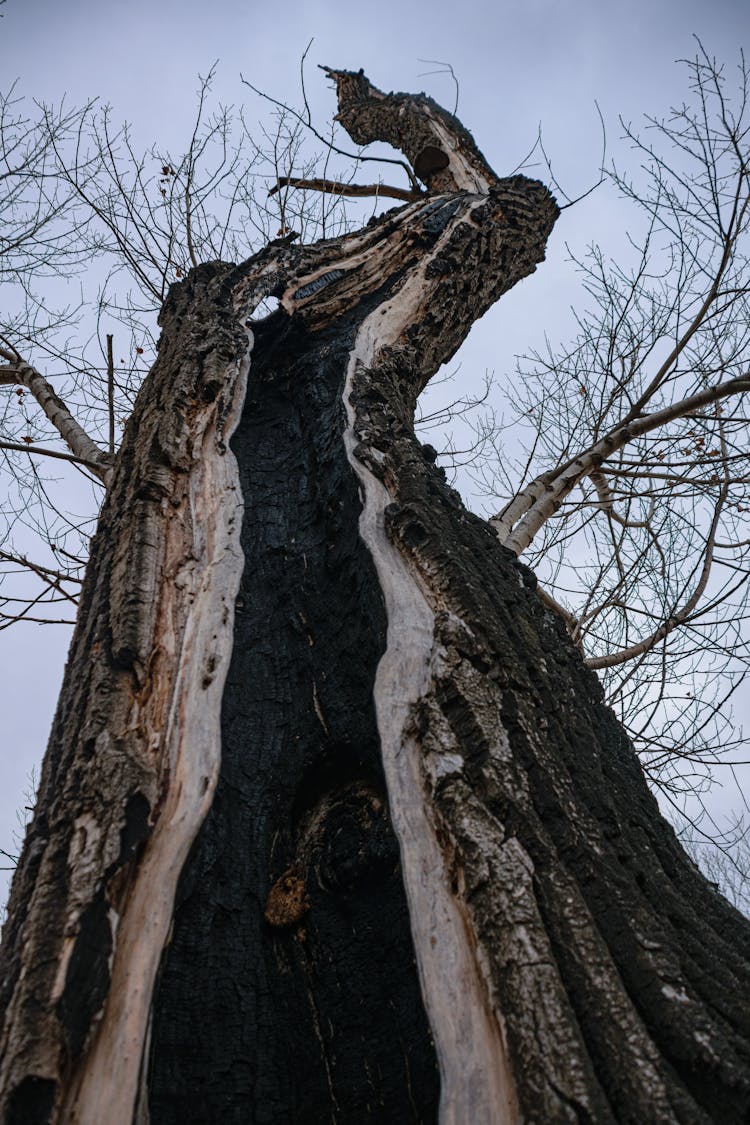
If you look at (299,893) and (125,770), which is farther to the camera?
(299,893)

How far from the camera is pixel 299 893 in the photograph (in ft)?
3.85

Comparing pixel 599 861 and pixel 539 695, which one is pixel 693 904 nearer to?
pixel 599 861

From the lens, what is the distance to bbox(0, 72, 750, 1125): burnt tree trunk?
83 cm

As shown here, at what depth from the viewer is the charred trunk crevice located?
982 mm

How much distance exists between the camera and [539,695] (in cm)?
126

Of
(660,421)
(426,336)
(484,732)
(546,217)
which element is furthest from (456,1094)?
(546,217)

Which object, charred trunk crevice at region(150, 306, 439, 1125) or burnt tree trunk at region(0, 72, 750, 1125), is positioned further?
charred trunk crevice at region(150, 306, 439, 1125)

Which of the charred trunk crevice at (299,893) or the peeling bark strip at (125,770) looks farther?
the charred trunk crevice at (299,893)

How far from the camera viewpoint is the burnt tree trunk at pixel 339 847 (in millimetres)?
825

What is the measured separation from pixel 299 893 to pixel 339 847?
0.31 feet

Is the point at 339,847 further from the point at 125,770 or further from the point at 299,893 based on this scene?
the point at 125,770

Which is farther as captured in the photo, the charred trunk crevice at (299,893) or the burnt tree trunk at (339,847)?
the charred trunk crevice at (299,893)

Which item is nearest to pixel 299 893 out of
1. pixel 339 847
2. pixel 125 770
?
pixel 339 847

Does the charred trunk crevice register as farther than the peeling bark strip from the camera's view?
Yes
